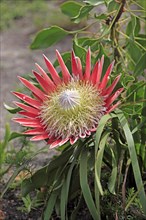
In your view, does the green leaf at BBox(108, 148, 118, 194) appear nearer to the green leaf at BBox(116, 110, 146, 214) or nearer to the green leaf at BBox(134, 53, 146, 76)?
the green leaf at BBox(116, 110, 146, 214)

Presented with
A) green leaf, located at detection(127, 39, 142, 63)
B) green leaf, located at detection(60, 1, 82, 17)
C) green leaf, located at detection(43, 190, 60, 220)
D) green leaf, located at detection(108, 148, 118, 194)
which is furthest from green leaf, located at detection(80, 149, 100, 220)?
green leaf, located at detection(60, 1, 82, 17)

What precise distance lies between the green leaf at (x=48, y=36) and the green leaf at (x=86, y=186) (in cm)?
56

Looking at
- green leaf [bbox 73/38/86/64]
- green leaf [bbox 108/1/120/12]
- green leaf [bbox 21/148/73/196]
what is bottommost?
green leaf [bbox 21/148/73/196]

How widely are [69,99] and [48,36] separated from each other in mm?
552

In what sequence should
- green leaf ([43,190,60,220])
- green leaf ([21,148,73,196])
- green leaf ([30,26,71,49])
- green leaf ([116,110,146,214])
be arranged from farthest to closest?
green leaf ([30,26,71,49]) < green leaf ([21,148,73,196]) < green leaf ([43,190,60,220]) < green leaf ([116,110,146,214])

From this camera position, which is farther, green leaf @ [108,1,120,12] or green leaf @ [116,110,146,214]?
green leaf @ [108,1,120,12]

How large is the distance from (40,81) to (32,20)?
2.85 meters

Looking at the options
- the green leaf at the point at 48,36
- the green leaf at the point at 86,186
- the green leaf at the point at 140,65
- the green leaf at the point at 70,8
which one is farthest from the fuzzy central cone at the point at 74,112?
the green leaf at the point at 70,8

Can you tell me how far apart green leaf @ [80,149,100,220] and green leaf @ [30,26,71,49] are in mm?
565

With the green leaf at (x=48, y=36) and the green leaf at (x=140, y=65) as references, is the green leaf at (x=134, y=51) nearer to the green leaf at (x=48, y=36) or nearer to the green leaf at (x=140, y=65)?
the green leaf at (x=140, y=65)

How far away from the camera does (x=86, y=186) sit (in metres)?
1.90

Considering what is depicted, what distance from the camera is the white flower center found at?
1.88 m

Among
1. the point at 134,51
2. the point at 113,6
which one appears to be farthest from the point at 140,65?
the point at 113,6

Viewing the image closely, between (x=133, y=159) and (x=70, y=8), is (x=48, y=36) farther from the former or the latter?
(x=133, y=159)
